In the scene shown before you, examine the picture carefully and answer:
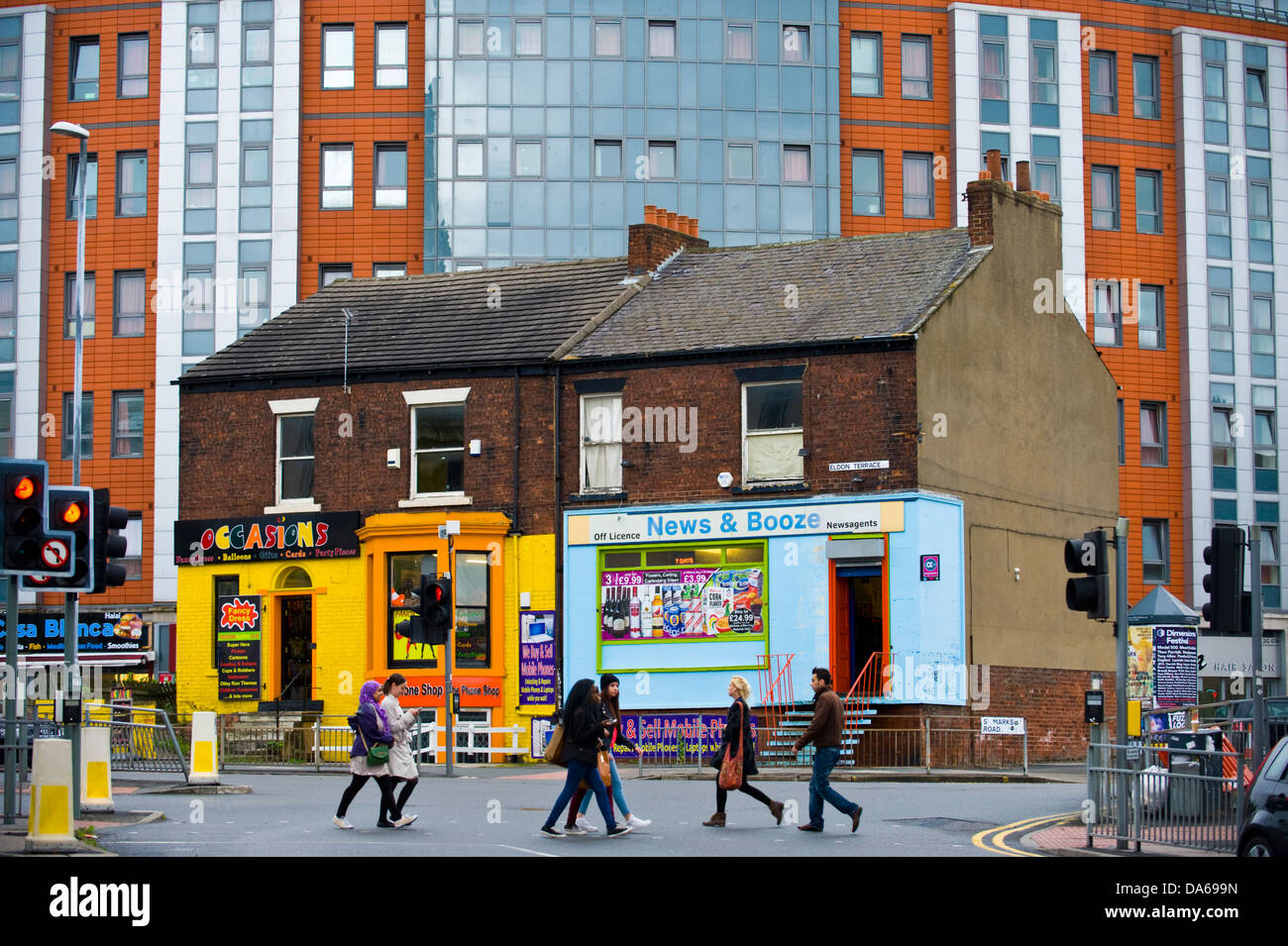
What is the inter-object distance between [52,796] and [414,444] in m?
20.4

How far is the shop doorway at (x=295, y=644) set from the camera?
120 ft

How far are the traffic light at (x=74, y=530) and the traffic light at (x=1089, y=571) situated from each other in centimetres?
1000

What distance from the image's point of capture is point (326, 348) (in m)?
37.8

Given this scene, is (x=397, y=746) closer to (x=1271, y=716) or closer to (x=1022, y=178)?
(x=1271, y=716)

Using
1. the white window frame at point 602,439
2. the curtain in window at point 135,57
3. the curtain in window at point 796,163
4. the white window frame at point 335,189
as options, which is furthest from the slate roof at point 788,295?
the curtain in window at point 135,57

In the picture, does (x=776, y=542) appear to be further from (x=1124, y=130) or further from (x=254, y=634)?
(x=1124, y=130)

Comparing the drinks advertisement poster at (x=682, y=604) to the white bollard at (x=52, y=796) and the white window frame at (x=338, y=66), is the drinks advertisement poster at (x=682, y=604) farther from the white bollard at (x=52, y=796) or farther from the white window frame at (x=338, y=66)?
the white window frame at (x=338, y=66)

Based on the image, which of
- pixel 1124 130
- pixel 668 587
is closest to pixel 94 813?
pixel 668 587

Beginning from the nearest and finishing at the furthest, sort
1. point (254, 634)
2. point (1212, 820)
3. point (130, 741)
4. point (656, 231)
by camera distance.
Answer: point (1212, 820), point (130, 741), point (254, 634), point (656, 231)

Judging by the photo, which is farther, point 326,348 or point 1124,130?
point 1124,130

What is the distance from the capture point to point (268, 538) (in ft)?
121

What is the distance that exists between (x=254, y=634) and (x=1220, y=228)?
121 ft

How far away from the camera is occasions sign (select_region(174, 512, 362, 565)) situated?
36219mm

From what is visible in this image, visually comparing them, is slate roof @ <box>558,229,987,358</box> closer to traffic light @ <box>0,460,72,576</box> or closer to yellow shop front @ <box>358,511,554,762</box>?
yellow shop front @ <box>358,511,554,762</box>
